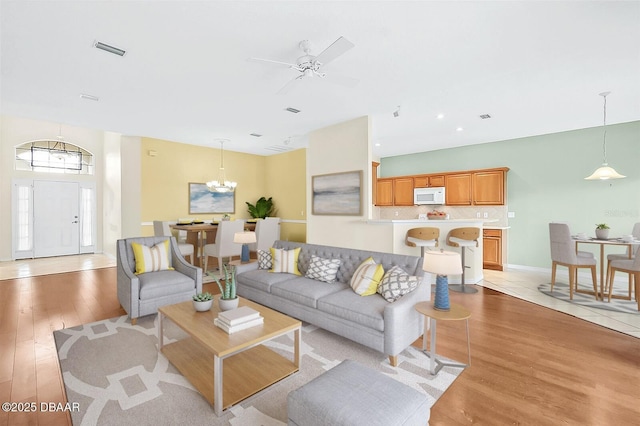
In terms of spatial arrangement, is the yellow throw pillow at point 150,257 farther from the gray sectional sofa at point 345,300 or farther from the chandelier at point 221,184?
the chandelier at point 221,184

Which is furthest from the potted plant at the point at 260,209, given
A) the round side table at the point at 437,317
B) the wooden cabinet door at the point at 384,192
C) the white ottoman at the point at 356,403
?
the white ottoman at the point at 356,403

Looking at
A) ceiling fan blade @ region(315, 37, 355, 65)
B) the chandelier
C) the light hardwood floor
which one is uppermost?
ceiling fan blade @ region(315, 37, 355, 65)

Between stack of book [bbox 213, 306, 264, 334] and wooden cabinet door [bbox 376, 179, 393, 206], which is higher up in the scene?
wooden cabinet door [bbox 376, 179, 393, 206]

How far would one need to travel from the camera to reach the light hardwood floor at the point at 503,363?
6.17 feet

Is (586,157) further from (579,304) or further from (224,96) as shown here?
(224,96)

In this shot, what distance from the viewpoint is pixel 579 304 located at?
12.9ft

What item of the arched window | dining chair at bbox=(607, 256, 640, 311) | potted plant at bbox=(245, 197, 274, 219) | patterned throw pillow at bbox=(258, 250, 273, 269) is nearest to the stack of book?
patterned throw pillow at bbox=(258, 250, 273, 269)

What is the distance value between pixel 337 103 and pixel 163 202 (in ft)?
16.5

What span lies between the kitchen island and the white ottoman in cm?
328

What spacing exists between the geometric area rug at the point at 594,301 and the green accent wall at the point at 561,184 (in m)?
1.38

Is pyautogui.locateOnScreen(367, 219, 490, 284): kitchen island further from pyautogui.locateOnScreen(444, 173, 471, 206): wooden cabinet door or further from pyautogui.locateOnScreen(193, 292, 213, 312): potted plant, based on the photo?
pyautogui.locateOnScreen(193, 292, 213, 312): potted plant

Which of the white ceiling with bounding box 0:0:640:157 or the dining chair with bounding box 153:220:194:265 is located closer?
the white ceiling with bounding box 0:0:640:157

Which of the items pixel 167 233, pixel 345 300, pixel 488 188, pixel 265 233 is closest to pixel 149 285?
pixel 345 300

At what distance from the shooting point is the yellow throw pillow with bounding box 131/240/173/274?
3688mm
